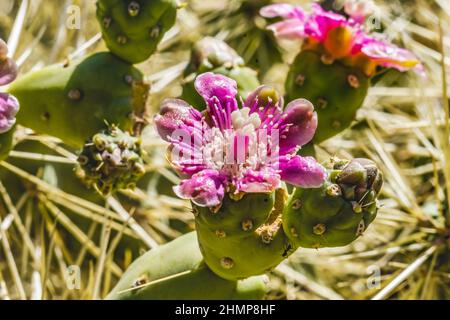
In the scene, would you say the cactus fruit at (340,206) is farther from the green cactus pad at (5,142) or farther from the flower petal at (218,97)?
the green cactus pad at (5,142)

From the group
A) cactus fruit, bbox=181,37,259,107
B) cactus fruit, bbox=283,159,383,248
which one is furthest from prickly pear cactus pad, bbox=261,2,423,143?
cactus fruit, bbox=283,159,383,248

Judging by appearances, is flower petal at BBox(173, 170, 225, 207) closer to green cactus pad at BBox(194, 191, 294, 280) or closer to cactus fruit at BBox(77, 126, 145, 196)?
green cactus pad at BBox(194, 191, 294, 280)

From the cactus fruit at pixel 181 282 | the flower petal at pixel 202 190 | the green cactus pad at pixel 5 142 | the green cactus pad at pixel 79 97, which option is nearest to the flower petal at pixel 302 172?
the flower petal at pixel 202 190

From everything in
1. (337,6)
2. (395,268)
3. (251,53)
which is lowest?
(395,268)

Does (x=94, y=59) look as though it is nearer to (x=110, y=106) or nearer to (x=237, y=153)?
(x=110, y=106)

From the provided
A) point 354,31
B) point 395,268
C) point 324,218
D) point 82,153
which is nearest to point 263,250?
point 324,218

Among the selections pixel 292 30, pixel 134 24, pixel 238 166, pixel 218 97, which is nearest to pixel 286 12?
pixel 292 30
